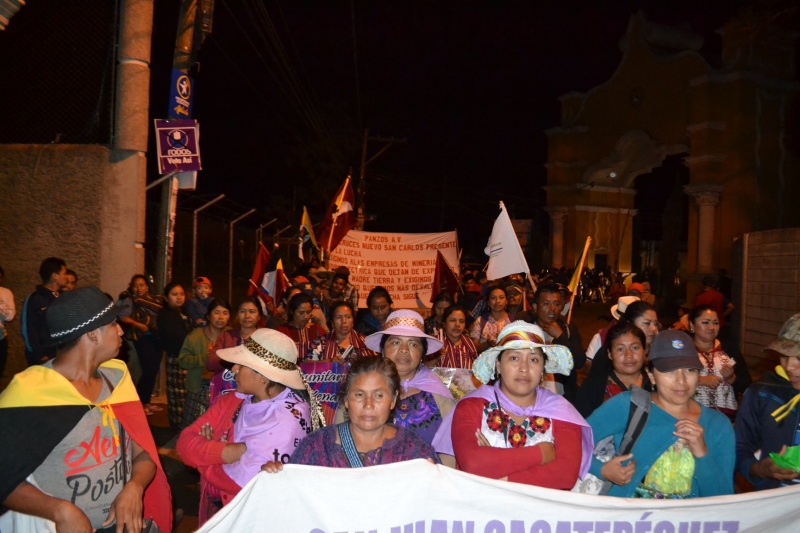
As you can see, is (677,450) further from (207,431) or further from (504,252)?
(504,252)

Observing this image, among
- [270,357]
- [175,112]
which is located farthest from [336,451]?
[175,112]

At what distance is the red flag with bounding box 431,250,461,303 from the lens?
39.7ft

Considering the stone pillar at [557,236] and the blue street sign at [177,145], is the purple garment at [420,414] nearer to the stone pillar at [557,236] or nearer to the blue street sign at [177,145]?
the blue street sign at [177,145]

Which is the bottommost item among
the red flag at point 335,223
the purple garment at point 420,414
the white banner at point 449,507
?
the white banner at point 449,507

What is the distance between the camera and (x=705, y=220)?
2225 centimetres

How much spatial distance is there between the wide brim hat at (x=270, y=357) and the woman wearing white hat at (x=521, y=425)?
93cm

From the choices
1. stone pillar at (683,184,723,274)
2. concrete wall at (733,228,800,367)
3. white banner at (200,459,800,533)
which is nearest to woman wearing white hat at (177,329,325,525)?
white banner at (200,459,800,533)

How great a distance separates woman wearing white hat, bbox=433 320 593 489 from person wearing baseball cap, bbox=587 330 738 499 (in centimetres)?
20

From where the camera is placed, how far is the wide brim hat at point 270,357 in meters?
3.67

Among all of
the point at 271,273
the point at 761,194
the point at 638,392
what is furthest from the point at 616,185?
the point at 638,392

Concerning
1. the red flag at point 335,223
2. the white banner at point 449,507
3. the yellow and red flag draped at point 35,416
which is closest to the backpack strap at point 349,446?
the white banner at point 449,507

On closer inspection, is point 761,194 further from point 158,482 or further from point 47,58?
point 158,482

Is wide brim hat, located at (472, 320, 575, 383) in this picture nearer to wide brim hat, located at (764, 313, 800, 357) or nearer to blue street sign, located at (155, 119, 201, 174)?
wide brim hat, located at (764, 313, 800, 357)

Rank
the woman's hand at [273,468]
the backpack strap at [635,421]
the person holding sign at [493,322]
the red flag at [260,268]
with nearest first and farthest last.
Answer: the woman's hand at [273,468], the backpack strap at [635,421], the person holding sign at [493,322], the red flag at [260,268]
